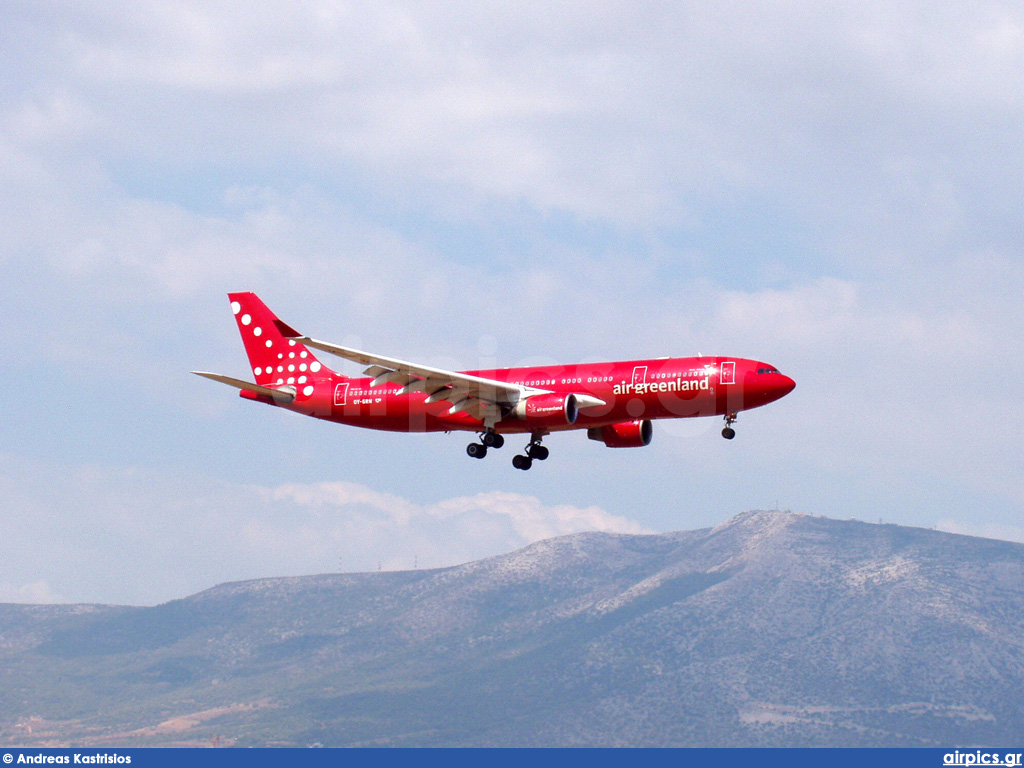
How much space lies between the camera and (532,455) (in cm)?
7662

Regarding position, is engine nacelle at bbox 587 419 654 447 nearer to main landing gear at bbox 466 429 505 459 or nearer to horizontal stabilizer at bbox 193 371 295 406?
main landing gear at bbox 466 429 505 459

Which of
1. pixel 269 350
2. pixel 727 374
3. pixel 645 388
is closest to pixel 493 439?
pixel 645 388

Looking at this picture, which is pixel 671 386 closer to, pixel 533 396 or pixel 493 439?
pixel 533 396

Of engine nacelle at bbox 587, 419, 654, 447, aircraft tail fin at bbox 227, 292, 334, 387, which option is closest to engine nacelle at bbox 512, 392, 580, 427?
engine nacelle at bbox 587, 419, 654, 447

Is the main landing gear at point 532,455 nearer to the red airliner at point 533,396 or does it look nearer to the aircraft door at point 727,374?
the red airliner at point 533,396

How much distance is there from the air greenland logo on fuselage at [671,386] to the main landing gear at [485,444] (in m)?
7.99

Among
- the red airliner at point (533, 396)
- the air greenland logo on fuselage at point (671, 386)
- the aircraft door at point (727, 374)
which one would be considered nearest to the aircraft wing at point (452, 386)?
the red airliner at point (533, 396)

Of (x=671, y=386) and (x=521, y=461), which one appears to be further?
(x=521, y=461)

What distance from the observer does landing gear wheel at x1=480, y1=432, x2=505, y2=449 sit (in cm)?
7212

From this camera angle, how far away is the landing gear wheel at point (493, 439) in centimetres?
7212

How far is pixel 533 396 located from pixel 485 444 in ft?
16.6
